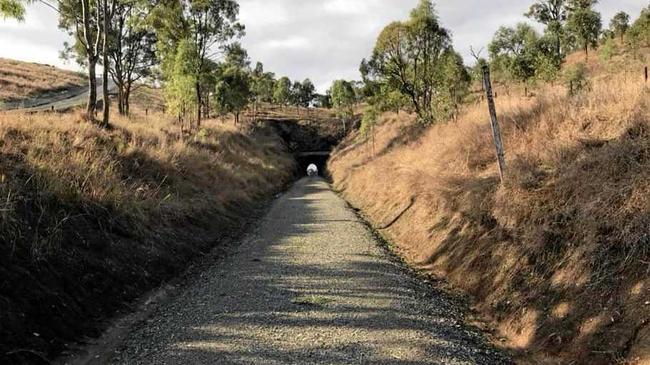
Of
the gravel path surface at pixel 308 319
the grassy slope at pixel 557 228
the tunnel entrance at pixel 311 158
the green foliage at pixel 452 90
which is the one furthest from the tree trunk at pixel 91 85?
the tunnel entrance at pixel 311 158

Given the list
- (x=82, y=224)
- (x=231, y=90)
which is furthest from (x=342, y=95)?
(x=82, y=224)

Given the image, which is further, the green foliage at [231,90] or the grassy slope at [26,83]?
the grassy slope at [26,83]

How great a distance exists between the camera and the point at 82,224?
10398mm

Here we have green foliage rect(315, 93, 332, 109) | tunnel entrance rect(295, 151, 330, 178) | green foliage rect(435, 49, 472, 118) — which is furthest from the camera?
green foliage rect(315, 93, 332, 109)

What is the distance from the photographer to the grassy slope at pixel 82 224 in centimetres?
738

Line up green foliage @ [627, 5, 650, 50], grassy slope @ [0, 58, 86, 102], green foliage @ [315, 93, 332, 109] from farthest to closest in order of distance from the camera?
green foliage @ [315, 93, 332, 109] < grassy slope @ [0, 58, 86, 102] < green foliage @ [627, 5, 650, 50]

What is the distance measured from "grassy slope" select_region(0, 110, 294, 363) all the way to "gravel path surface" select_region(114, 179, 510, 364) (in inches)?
47.5

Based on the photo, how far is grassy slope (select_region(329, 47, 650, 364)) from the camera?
639 centimetres

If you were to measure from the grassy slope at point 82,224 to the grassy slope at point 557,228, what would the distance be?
7080 mm

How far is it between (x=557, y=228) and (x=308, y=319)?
4.76m

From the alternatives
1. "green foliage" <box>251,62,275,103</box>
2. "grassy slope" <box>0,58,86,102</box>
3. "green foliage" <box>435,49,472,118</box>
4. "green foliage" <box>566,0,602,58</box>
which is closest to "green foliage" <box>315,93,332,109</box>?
"green foliage" <box>251,62,275,103</box>

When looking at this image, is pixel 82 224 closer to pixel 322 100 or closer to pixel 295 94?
pixel 295 94

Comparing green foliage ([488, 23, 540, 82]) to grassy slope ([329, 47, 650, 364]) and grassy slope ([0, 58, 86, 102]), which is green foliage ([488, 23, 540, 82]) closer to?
grassy slope ([329, 47, 650, 364])

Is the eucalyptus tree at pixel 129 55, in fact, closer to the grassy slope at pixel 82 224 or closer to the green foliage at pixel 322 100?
the grassy slope at pixel 82 224
